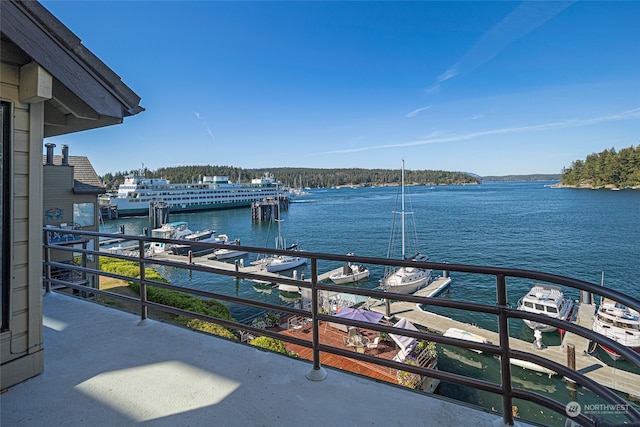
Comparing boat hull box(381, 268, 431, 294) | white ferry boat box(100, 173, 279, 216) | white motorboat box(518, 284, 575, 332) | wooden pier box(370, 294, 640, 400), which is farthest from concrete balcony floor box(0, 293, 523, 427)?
white ferry boat box(100, 173, 279, 216)

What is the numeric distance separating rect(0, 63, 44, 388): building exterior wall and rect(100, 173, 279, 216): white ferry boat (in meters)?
57.4

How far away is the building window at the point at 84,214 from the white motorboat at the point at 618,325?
16.3 metres

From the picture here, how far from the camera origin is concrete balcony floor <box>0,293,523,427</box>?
64.7 inches

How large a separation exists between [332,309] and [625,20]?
28.3 meters

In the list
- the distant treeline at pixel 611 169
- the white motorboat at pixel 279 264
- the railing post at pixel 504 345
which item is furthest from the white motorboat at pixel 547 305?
the distant treeline at pixel 611 169


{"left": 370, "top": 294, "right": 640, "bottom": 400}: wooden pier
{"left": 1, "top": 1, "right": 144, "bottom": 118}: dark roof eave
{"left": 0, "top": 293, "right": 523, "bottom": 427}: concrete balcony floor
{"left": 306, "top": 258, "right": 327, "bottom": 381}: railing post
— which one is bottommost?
{"left": 370, "top": 294, "right": 640, "bottom": 400}: wooden pier

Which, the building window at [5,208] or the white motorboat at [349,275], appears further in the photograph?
the white motorboat at [349,275]

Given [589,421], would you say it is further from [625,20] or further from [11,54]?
[625,20]

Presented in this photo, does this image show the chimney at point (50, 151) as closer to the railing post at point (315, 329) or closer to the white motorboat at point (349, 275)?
the railing post at point (315, 329)

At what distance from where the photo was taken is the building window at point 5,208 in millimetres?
1796

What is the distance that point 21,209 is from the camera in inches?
75.1

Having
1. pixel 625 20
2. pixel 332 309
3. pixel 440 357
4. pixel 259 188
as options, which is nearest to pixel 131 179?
pixel 259 188

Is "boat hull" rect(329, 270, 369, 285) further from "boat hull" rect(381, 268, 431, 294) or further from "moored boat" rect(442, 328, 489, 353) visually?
"moored boat" rect(442, 328, 489, 353)

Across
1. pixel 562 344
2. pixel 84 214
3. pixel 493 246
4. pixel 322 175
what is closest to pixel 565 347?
pixel 562 344
